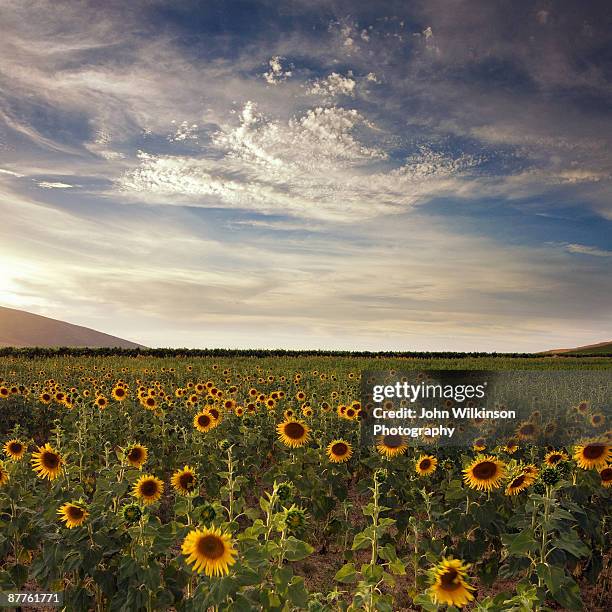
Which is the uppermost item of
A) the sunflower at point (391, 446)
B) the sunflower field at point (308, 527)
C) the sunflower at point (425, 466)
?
the sunflower at point (391, 446)

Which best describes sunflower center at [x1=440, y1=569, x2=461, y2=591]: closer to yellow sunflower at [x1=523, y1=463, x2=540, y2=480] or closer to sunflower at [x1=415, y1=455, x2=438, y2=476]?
yellow sunflower at [x1=523, y1=463, x2=540, y2=480]

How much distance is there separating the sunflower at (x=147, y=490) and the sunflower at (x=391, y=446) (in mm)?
3260

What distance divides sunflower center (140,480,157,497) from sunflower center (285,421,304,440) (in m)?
2.45

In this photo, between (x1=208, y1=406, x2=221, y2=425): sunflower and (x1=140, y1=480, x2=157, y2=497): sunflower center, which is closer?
(x1=140, y1=480, x2=157, y2=497): sunflower center

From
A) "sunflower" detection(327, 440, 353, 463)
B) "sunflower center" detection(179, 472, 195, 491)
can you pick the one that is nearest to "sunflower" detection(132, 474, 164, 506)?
"sunflower center" detection(179, 472, 195, 491)

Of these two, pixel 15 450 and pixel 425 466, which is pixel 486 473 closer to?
pixel 425 466

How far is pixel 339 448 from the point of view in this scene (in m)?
7.88

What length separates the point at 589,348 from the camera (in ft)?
314

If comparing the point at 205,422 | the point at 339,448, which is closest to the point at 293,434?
the point at 339,448

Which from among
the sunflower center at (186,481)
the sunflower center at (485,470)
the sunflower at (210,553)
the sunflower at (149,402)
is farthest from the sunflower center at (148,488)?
the sunflower at (149,402)

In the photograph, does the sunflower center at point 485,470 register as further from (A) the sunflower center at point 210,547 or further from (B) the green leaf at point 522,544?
Answer: (A) the sunflower center at point 210,547

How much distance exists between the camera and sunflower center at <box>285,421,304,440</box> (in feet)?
27.1

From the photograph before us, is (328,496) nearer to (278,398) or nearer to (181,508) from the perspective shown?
(181,508)

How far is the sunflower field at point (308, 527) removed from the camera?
4336mm
